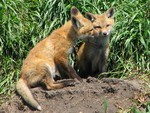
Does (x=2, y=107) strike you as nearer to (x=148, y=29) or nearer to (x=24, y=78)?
(x=24, y=78)

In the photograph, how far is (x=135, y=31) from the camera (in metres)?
8.27

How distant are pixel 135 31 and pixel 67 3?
158cm

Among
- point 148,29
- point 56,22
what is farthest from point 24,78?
point 148,29

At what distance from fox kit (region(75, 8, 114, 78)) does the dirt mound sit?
92cm

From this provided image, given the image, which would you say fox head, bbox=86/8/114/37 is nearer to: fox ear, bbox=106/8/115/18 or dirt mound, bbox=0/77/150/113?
fox ear, bbox=106/8/115/18

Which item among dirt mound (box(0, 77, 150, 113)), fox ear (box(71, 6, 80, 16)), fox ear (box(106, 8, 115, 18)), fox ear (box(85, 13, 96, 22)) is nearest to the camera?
dirt mound (box(0, 77, 150, 113))

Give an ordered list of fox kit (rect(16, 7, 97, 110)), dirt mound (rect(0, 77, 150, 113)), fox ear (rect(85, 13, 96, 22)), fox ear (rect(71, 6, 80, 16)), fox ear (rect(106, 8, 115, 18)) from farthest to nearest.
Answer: fox ear (rect(106, 8, 115, 18)), fox ear (rect(85, 13, 96, 22)), fox ear (rect(71, 6, 80, 16)), fox kit (rect(16, 7, 97, 110)), dirt mound (rect(0, 77, 150, 113))

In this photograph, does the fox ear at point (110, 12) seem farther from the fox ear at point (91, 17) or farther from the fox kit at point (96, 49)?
the fox ear at point (91, 17)

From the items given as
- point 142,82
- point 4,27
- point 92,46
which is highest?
point 4,27

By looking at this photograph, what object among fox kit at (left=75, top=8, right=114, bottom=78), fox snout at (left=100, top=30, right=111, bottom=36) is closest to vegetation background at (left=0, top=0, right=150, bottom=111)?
fox kit at (left=75, top=8, right=114, bottom=78)

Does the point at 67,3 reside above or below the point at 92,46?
above

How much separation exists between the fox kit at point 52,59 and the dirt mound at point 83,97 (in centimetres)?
15

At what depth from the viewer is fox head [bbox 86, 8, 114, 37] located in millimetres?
7820

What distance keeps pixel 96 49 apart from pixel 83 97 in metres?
1.37
